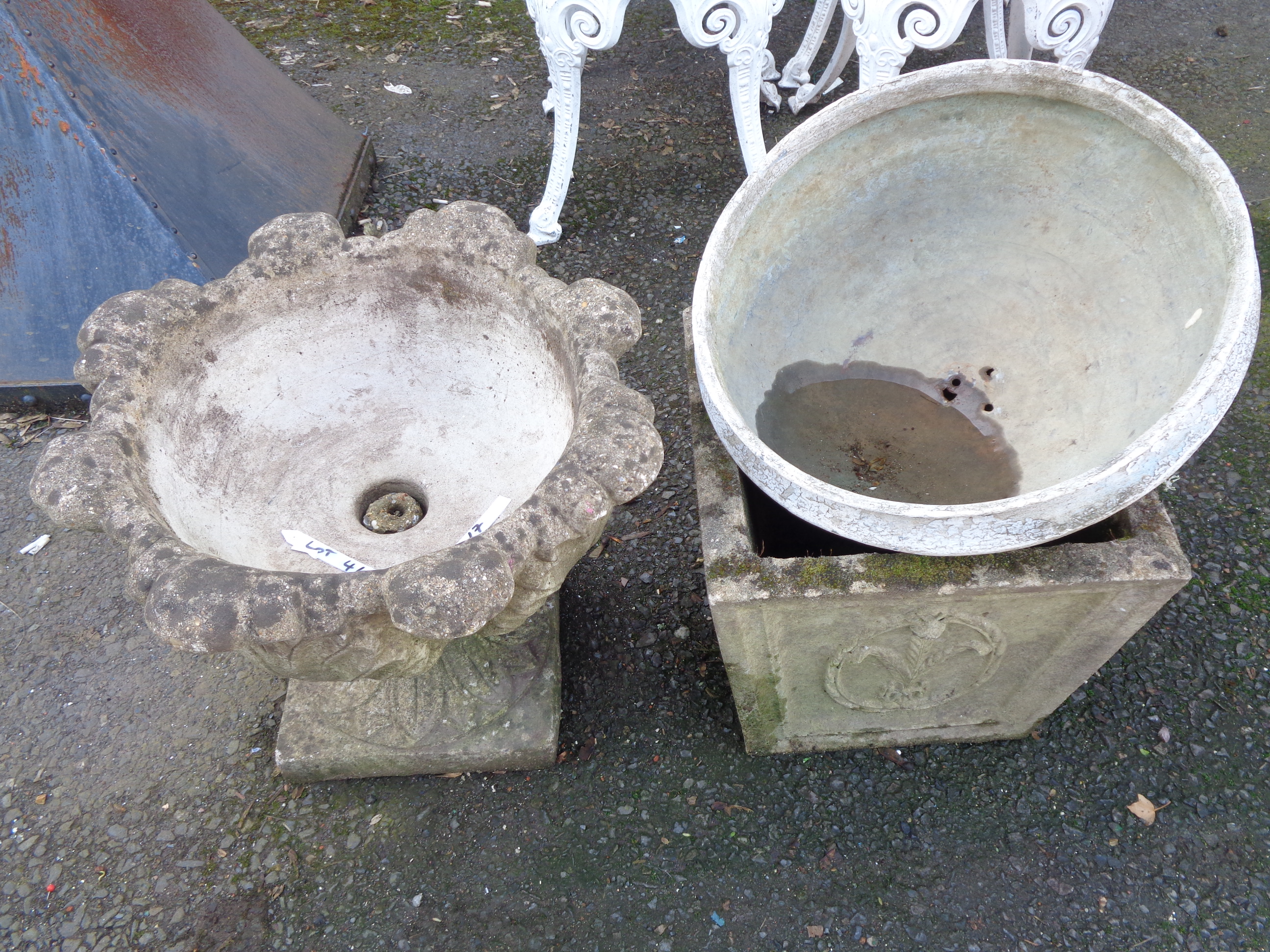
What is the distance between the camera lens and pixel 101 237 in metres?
2.84

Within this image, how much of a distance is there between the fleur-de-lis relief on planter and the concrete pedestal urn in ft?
2.19

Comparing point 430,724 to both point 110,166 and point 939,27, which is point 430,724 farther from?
point 939,27

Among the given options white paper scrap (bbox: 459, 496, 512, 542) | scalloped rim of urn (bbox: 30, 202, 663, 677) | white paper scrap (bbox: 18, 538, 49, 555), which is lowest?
white paper scrap (bbox: 18, 538, 49, 555)

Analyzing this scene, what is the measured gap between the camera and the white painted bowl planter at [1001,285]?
1.32 metres

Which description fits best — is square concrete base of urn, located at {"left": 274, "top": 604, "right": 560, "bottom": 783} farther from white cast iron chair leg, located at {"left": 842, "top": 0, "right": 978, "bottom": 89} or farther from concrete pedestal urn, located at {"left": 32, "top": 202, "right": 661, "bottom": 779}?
white cast iron chair leg, located at {"left": 842, "top": 0, "right": 978, "bottom": 89}

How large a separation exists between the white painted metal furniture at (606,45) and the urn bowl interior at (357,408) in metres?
1.55

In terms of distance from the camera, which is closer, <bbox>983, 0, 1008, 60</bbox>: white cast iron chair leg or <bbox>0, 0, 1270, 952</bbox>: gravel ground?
<bbox>0, 0, 1270, 952</bbox>: gravel ground

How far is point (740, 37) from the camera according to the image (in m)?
3.01

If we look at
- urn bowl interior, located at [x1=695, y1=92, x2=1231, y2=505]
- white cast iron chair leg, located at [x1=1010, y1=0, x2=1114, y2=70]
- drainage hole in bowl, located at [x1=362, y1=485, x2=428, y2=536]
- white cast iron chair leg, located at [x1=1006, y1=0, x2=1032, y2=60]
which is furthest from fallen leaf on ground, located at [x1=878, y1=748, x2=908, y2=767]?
white cast iron chair leg, located at [x1=1006, y1=0, x2=1032, y2=60]

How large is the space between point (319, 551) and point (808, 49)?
3707 millimetres

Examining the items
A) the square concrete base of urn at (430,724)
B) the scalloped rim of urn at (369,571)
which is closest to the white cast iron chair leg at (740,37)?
the scalloped rim of urn at (369,571)

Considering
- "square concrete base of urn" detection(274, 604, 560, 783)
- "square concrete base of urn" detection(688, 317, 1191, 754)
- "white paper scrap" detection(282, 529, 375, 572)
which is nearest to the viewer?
"square concrete base of urn" detection(688, 317, 1191, 754)

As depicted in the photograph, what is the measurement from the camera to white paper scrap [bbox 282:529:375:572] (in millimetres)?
1612

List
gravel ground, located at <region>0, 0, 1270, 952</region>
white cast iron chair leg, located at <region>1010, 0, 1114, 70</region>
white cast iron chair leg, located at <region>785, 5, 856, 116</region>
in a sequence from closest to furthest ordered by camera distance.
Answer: gravel ground, located at <region>0, 0, 1270, 952</region> < white cast iron chair leg, located at <region>1010, 0, 1114, 70</region> < white cast iron chair leg, located at <region>785, 5, 856, 116</region>
